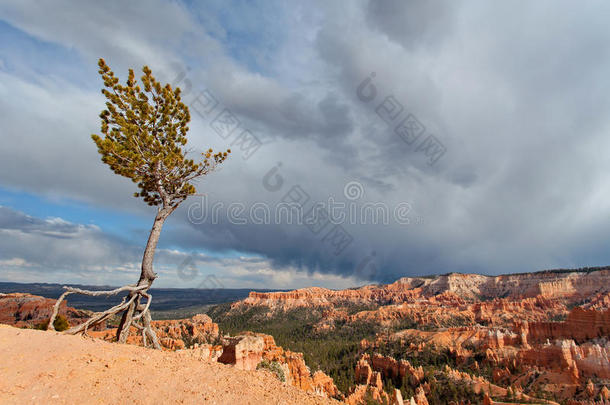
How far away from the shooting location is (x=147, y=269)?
1430cm

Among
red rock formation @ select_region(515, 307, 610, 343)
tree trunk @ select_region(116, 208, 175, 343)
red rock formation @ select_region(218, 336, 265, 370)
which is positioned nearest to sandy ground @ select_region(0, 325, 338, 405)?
tree trunk @ select_region(116, 208, 175, 343)

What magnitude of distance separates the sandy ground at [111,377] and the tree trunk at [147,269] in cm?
273

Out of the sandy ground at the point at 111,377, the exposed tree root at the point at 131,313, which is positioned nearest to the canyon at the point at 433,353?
the exposed tree root at the point at 131,313

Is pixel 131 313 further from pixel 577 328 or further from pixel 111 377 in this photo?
pixel 577 328

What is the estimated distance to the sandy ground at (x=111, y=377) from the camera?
7367mm

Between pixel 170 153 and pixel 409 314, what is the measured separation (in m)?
182

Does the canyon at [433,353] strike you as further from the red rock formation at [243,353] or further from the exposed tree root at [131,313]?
the exposed tree root at [131,313]

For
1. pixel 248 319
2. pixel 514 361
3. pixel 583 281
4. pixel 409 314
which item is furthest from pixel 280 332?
pixel 583 281

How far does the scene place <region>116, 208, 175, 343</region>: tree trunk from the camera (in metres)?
13.0

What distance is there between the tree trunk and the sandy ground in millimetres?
2727

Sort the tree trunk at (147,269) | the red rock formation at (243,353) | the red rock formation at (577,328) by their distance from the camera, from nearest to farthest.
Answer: the tree trunk at (147,269), the red rock formation at (243,353), the red rock formation at (577,328)

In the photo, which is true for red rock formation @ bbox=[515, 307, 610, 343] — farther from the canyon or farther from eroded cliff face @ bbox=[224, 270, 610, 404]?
the canyon

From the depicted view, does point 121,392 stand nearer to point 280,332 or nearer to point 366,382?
point 366,382

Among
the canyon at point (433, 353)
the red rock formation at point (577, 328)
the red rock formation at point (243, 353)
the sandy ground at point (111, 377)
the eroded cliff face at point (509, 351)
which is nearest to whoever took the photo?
the sandy ground at point (111, 377)
